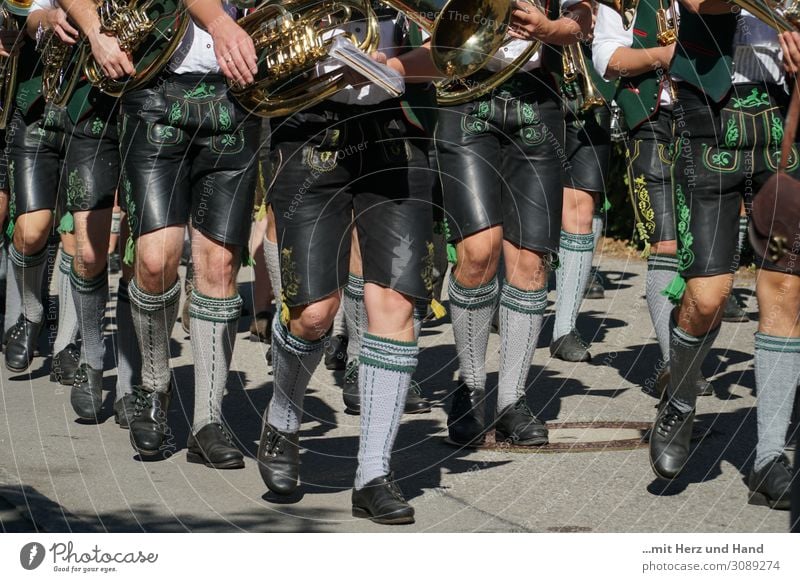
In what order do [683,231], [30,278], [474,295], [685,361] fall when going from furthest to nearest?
[30,278], [474,295], [685,361], [683,231]

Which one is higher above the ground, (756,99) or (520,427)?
(756,99)

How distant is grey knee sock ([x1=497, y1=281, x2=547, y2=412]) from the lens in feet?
21.0

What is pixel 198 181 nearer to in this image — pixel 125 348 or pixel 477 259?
pixel 125 348

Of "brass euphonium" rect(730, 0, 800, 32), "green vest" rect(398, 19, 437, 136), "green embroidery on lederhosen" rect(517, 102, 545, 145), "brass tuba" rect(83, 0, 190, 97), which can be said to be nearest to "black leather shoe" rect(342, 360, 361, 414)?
"green embroidery on lederhosen" rect(517, 102, 545, 145)

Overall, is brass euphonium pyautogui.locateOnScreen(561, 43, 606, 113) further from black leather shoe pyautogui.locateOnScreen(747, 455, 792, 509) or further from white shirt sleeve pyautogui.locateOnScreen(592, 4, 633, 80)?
black leather shoe pyautogui.locateOnScreen(747, 455, 792, 509)

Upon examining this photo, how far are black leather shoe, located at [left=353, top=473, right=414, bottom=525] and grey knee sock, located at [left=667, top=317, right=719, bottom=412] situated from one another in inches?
44.2

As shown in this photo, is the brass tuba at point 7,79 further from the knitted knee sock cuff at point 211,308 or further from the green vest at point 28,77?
the knitted knee sock cuff at point 211,308

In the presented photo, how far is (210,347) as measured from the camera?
20.0ft

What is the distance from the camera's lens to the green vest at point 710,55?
5336 millimetres

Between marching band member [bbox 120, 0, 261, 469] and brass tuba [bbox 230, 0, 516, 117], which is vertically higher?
brass tuba [bbox 230, 0, 516, 117]

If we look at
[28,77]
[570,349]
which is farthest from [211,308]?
[570,349]

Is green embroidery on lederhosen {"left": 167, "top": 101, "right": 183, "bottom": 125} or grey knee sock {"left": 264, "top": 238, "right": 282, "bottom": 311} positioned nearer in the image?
green embroidery on lederhosen {"left": 167, "top": 101, "right": 183, "bottom": 125}

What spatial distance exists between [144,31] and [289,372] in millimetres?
1413

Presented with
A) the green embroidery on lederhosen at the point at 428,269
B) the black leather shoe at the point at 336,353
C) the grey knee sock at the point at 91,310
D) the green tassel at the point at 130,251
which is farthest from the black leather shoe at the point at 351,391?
the green embroidery on lederhosen at the point at 428,269
